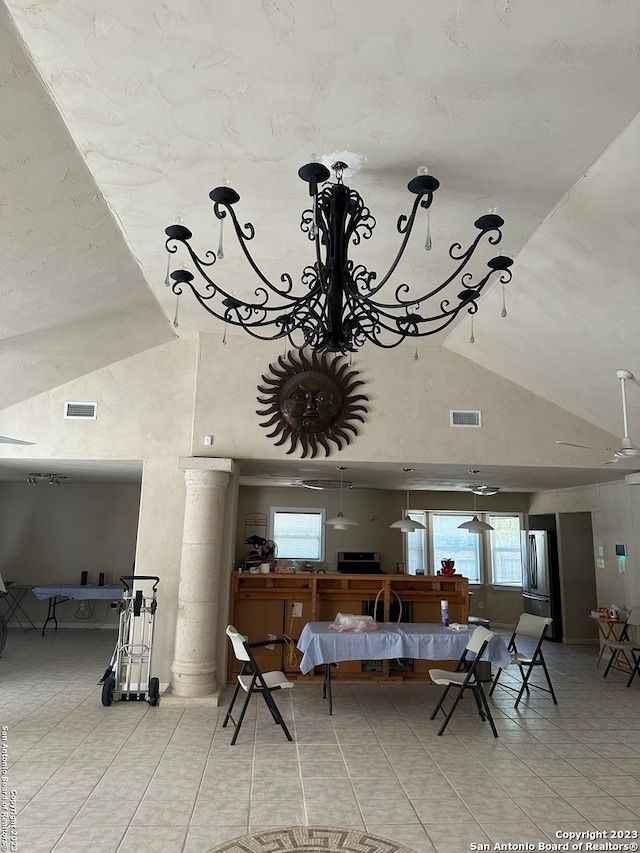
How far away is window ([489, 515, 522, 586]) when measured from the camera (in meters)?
10.8

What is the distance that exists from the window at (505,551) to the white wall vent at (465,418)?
5.09m

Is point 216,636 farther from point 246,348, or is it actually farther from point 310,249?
point 310,249

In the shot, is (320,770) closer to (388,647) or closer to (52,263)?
(388,647)

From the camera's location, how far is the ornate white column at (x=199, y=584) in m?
5.69

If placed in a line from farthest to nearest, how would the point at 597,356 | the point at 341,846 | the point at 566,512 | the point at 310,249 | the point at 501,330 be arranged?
the point at 566,512 → the point at 501,330 → the point at 597,356 → the point at 310,249 → the point at 341,846

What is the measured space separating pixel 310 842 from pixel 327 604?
12.5ft

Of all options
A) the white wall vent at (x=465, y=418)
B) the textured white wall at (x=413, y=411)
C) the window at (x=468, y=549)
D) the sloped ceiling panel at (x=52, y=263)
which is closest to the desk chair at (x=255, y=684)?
the textured white wall at (x=413, y=411)

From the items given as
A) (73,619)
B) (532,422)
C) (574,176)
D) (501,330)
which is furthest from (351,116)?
(73,619)

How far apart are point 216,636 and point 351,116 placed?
16.6ft

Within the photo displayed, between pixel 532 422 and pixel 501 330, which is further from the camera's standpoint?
pixel 532 422

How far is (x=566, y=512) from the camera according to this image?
9578mm

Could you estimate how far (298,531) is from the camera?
1058cm

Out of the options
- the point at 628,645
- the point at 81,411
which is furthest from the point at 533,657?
the point at 81,411

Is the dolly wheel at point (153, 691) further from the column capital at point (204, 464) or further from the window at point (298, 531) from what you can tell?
the window at point (298, 531)
